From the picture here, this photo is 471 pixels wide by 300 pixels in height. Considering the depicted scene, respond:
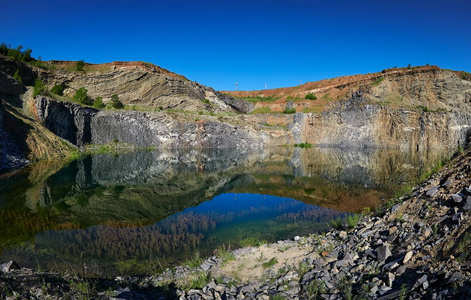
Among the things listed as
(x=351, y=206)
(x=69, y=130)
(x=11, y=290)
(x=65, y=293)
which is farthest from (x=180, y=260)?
(x=69, y=130)

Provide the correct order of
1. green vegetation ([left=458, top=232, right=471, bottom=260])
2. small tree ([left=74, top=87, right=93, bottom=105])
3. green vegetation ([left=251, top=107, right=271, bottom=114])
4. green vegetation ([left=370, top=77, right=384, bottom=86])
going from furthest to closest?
green vegetation ([left=251, top=107, right=271, bottom=114]) < green vegetation ([left=370, top=77, right=384, bottom=86]) < small tree ([left=74, top=87, right=93, bottom=105]) < green vegetation ([left=458, top=232, right=471, bottom=260])

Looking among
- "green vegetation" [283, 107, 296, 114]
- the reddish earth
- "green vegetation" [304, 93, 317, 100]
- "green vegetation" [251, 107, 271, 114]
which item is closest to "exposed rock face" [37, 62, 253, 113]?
"green vegetation" [251, 107, 271, 114]

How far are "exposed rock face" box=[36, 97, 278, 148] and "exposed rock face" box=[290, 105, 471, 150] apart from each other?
11659 mm

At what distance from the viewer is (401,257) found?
17.1ft

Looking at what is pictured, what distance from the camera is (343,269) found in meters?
5.56

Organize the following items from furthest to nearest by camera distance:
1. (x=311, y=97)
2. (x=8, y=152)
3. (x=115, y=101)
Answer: (x=311, y=97) → (x=115, y=101) → (x=8, y=152)

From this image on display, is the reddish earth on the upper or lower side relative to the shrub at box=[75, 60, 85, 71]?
lower

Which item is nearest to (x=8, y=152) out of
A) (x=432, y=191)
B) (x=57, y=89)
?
(x=57, y=89)

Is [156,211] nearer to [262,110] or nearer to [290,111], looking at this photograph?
[290,111]

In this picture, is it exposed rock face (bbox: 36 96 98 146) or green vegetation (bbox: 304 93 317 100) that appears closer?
exposed rock face (bbox: 36 96 98 146)

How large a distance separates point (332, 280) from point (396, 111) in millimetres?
56112

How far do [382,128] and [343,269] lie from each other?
55959mm

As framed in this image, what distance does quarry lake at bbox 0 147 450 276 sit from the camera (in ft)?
26.5

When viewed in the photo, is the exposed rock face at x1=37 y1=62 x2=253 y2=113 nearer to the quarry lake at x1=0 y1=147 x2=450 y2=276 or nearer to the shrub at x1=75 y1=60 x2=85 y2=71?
the shrub at x1=75 y1=60 x2=85 y2=71
